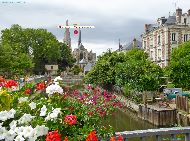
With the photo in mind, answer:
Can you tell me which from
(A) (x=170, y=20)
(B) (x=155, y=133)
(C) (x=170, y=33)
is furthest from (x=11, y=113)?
(A) (x=170, y=20)

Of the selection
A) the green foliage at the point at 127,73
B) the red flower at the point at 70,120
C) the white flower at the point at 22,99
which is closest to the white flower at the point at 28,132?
the red flower at the point at 70,120

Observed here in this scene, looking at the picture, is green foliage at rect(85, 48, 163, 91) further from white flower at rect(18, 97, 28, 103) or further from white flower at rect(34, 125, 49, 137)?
white flower at rect(34, 125, 49, 137)

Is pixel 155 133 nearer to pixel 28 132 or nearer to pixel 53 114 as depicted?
pixel 53 114

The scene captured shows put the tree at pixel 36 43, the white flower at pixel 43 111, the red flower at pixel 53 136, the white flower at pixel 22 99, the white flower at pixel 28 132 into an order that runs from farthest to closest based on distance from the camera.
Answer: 1. the tree at pixel 36 43
2. the white flower at pixel 22 99
3. the white flower at pixel 43 111
4. the white flower at pixel 28 132
5. the red flower at pixel 53 136

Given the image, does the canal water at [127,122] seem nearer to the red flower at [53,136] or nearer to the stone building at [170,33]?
the red flower at [53,136]

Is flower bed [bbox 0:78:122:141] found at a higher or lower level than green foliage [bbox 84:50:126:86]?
higher

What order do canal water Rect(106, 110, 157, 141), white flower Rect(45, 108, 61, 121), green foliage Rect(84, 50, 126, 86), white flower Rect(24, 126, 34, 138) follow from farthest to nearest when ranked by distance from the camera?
green foliage Rect(84, 50, 126, 86), canal water Rect(106, 110, 157, 141), white flower Rect(45, 108, 61, 121), white flower Rect(24, 126, 34, 138)

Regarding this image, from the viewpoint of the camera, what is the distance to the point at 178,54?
55969 mm

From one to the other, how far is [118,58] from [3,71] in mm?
17061

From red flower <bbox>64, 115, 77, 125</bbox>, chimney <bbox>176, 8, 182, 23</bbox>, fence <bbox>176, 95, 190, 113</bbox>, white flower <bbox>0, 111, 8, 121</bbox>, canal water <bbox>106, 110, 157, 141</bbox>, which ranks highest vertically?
chimney <bbox>176, 8, 182, 23</bbox>

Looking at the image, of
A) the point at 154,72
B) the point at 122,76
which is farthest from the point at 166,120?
the point at 122,76

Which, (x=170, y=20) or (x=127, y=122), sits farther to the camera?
(x=170, y=20)

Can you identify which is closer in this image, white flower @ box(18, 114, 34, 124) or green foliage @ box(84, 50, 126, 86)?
white flower @ box(18, 114, 34, 124)

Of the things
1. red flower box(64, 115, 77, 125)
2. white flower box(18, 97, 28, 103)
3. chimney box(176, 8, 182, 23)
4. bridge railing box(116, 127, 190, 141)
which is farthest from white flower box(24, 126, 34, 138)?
chimney box(176, 8, 182, 23)
